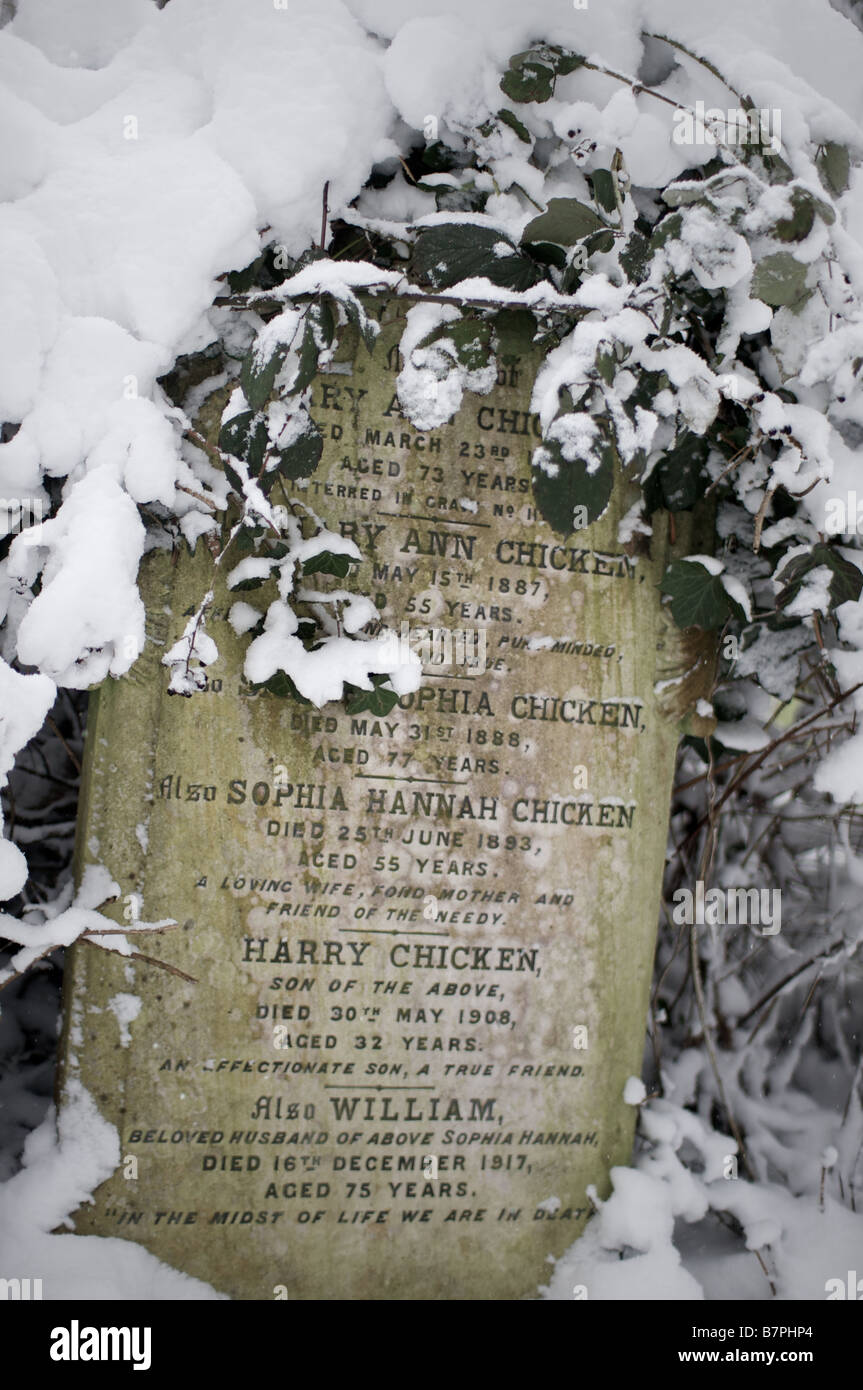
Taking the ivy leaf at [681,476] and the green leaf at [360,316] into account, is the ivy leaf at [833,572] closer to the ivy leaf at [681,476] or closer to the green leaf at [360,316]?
the ivy leaf at [681,476]

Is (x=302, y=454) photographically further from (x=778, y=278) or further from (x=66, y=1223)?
(x=66, y=1223)

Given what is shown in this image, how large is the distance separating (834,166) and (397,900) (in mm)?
1426

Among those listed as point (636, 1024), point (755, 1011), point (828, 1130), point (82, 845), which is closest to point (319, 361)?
point (82, 845)

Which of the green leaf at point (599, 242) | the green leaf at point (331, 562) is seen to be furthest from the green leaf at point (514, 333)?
the green leaf at point (331, 562)

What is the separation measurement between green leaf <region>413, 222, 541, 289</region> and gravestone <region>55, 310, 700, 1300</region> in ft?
0.38

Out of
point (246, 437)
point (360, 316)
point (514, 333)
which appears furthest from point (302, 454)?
point (514, 333)

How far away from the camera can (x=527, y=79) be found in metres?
1.46

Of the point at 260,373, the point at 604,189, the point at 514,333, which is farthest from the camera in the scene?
the point at 514,333

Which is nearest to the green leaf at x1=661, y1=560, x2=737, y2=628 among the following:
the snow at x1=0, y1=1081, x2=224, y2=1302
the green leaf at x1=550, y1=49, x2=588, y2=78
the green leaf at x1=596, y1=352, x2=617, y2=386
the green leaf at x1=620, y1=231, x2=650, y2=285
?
the green leaf at x1=596, y1=352, x2=617, y2=386

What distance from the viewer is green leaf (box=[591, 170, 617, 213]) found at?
1.45m

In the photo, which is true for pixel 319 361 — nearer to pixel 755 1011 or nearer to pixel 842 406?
pixel 842 406

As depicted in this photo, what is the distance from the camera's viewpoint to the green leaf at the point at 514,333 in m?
1.59

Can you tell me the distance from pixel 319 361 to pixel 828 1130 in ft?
6.49

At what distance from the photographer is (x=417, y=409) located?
58.6 inches
